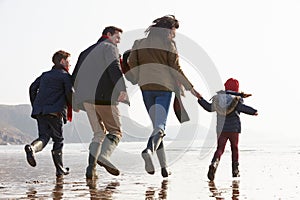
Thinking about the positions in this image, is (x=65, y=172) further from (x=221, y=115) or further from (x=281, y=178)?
(x=281, y=178)

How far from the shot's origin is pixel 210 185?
7012 millimetres

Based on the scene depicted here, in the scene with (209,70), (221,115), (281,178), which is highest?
(209,70)

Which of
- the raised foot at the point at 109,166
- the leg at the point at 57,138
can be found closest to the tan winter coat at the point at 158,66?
the raised foot at the point at 109,166

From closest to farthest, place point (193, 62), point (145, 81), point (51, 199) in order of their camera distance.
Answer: point (51, 199), point (145, 81), point (193, 62)

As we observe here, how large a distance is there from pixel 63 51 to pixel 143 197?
4.03 metres

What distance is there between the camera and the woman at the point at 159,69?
290 inches

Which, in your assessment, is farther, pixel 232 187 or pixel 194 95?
pixel 194 95

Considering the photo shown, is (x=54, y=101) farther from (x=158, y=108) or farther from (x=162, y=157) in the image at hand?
(x=162, y=157)

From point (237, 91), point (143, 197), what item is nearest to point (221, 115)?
point (237, 91)

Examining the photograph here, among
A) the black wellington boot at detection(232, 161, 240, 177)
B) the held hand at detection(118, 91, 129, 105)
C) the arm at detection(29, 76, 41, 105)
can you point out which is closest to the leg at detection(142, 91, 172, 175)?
the held hand at detection(118, 91, 129, 105)

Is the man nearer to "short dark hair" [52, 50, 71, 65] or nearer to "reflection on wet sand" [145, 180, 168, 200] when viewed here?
"short dark hair" [52, 50, 71, 65]

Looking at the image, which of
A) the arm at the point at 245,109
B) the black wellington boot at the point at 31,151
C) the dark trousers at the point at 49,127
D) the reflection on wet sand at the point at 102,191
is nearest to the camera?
the reflection on wet sand at the point at 102,191

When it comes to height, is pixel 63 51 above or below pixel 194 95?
above

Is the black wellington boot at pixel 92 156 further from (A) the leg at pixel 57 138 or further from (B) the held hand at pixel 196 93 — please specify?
(B) the held hand at pixel 196 93
